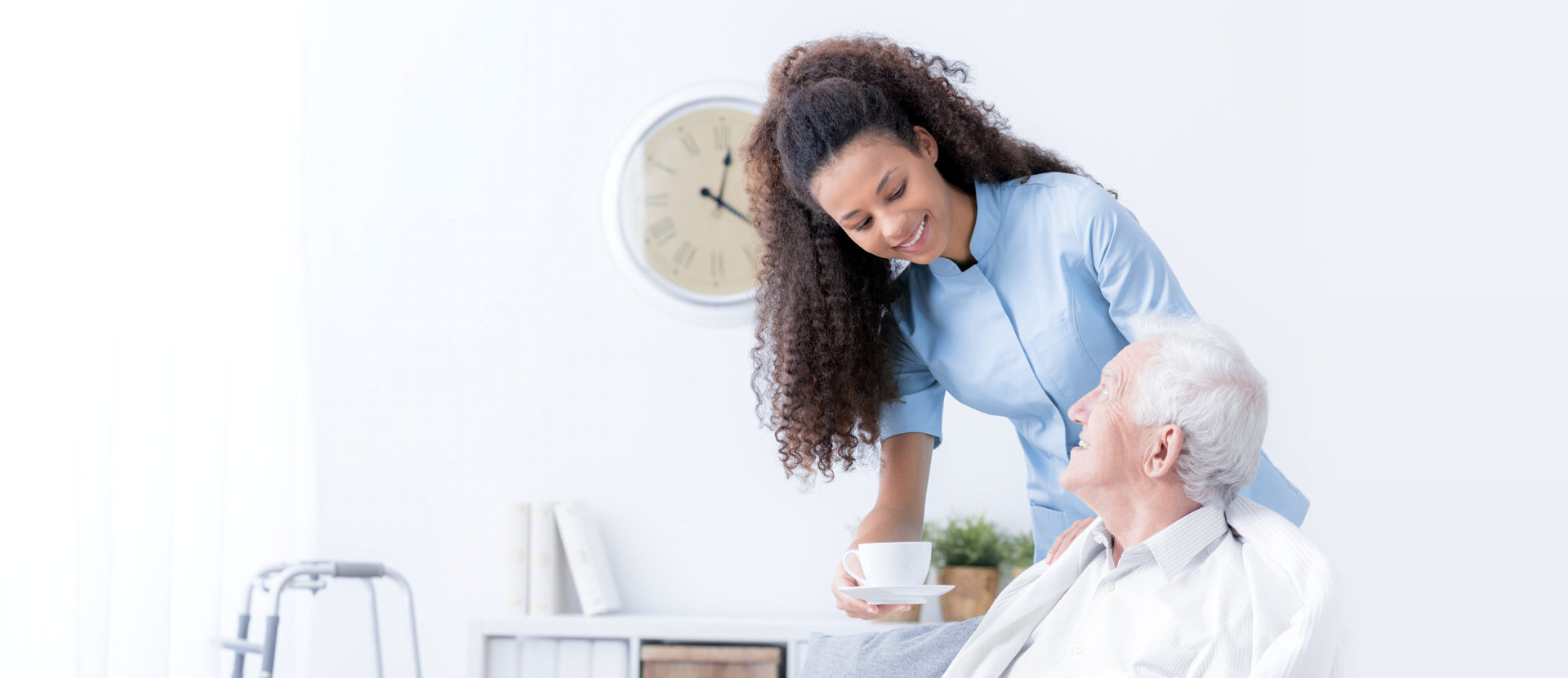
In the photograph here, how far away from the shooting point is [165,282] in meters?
1.88

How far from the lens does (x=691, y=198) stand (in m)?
2.60

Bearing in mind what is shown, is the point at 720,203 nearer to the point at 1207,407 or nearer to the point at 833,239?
the point at 833,239

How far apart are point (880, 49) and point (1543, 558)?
3.30 ft

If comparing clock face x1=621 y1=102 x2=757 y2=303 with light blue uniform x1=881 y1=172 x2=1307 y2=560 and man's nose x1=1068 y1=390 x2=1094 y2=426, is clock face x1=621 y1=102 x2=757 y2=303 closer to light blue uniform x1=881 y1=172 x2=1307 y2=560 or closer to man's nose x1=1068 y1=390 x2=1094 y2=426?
light blue uniform x1=881 y1=172 x2=1307 y2=560

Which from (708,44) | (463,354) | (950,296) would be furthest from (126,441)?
(708,44)

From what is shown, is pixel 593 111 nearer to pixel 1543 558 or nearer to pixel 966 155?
pixel 966 155

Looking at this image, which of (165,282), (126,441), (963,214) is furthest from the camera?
(165,282)

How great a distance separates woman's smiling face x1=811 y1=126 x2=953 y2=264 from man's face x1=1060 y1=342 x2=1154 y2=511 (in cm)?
26

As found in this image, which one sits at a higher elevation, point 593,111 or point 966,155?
Answer: point 593,111

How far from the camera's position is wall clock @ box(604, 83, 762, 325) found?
102 inches

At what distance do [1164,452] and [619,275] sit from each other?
1.62m

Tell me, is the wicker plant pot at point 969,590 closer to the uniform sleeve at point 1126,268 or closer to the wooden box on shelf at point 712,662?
the wooden box on shelf at point 712,662

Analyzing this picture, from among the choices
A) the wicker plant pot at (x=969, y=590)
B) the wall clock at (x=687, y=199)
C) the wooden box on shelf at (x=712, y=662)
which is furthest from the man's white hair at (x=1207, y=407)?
the wall clock at (x=687, y=199)

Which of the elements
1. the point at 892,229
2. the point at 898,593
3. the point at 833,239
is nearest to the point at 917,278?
the point at 833,239
